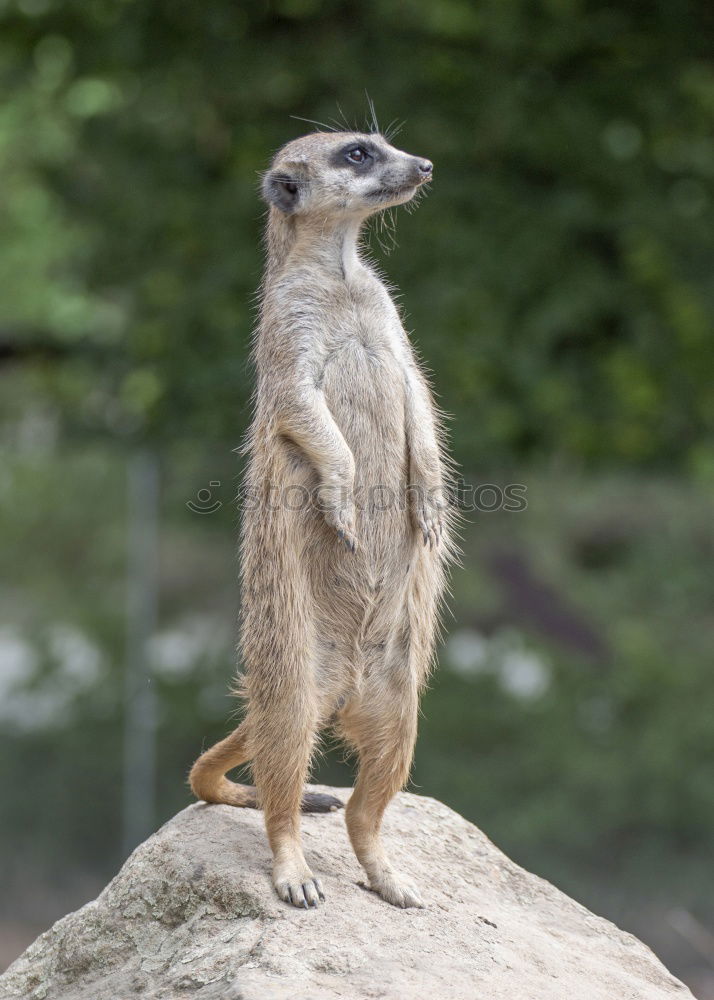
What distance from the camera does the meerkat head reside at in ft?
10.3

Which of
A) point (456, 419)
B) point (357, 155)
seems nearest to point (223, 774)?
point (357, 155)

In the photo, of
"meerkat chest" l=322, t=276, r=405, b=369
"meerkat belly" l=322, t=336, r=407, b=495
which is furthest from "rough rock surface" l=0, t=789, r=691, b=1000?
"meerkat chest" l=322, t=276, r=405, b=369

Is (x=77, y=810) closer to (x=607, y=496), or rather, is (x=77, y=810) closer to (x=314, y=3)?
(x=607, y=496)

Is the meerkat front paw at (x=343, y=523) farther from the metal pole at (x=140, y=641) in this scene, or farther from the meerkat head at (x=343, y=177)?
the metal pole at (x=140, y=641)

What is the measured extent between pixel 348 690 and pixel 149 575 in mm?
3831

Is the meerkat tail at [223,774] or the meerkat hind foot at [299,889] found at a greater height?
the meerkat tail at [223,774]

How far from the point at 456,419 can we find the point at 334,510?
4.39m

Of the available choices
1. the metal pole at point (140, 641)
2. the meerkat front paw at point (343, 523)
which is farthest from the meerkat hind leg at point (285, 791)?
the metal pole at point (140, 641)

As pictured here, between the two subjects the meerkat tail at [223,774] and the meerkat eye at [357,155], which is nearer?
the meerkat eye at [357,155]

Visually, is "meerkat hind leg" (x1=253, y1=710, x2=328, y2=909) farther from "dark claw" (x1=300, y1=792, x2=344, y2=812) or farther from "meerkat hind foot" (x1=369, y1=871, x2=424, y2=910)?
"dark claw" (x1=300, y1=792, x2=344, y2=812)

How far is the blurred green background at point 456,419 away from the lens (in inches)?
256

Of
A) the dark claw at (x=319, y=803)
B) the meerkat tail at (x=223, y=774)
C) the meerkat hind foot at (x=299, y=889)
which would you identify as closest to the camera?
the meerkat hind foot at (x=299, y=889)

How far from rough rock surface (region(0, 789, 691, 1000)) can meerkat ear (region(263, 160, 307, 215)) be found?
1748mm

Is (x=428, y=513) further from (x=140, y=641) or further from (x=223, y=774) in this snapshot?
(x=140, y=641)
